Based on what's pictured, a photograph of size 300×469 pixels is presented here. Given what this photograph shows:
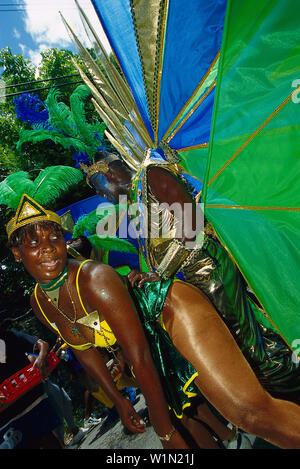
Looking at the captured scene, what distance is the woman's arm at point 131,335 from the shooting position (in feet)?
4.90

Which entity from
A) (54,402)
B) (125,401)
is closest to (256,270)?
(125,401)

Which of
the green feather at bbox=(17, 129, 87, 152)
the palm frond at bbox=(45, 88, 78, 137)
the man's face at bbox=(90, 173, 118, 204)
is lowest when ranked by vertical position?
the man's face at bbox=(90, 173, 118, 204)

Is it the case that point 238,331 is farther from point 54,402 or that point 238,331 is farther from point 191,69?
point 54,402

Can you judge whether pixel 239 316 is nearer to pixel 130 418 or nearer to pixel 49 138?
pixel 130 418

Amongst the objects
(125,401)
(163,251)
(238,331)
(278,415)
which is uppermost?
(163,251)

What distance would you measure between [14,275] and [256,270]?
24.0 feet

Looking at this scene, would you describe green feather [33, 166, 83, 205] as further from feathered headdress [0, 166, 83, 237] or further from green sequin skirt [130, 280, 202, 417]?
green sequin skirt [130, 280, 202, 417]

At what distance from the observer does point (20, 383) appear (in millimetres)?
3289

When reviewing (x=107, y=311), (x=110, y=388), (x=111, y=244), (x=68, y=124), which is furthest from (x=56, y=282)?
(x=68, y=124)

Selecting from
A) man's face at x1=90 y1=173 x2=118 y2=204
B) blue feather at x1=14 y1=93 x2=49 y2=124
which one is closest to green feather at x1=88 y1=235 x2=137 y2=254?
man's face at x1=90 y1=173 x2=118 y2=204

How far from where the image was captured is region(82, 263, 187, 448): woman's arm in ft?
4.90

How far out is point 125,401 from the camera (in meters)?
1.73

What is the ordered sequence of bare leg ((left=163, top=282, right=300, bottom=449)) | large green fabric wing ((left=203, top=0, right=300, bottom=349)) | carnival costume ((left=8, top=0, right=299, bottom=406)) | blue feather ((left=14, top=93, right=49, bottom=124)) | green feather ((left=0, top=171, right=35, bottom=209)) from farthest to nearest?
1. blue feather ((left=14, top=93, right=49, bottom=124))
2. green feather ((left=0, top=171, right=35, bottom=209))
3. carnival costume ((left=8, top=0, right=299, bottom=406))
4. bare leg ((left=163, top=282, right=300, bottom=449))
5. large green fabric wing ((left=203, top=0, right=300, bottom=349))

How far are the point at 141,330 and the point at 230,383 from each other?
20.8 inches
